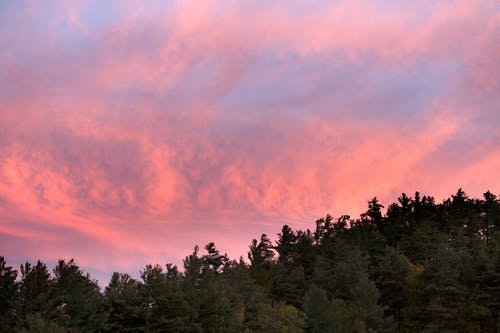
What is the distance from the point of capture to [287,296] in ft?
351

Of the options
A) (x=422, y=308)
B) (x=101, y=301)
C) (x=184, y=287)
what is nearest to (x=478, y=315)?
(x=422, y=308)

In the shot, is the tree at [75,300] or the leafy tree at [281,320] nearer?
the tree at [75,300]

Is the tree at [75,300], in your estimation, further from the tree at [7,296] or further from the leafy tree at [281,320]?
the leafy tree at [281,320]

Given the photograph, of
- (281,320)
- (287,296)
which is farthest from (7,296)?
(287,296)

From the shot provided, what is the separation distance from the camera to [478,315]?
263 ft

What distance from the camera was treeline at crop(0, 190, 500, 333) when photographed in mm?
61938

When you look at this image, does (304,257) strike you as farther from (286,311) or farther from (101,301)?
(101,301)

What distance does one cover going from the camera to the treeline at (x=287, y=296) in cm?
6194

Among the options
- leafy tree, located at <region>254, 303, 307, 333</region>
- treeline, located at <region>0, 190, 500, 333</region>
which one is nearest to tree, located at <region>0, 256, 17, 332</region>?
treeline, located at <region>0, 190, 500, 333</region>

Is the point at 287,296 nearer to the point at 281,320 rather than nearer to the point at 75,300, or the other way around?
the point at 281,320

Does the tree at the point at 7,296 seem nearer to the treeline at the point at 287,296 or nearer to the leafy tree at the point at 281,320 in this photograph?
the treeline at the point at 287,296

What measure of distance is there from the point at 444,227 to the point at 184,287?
277ft

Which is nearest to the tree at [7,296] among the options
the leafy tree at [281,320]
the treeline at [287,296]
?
the treeline at [287,296]

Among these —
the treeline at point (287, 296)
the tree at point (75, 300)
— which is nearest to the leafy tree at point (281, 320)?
the treeline at point (287, 296)
